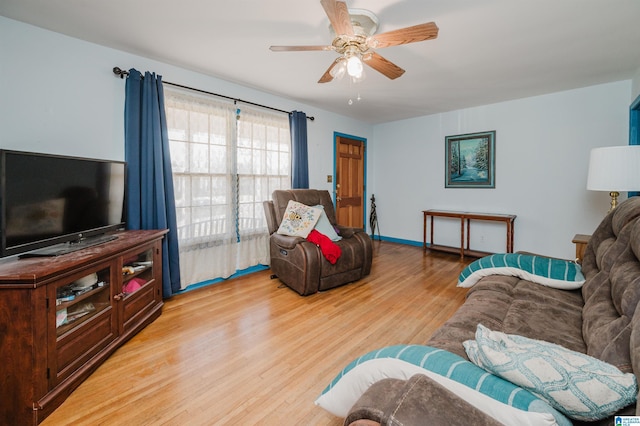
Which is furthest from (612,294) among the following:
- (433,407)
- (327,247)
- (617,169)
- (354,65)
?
(327,247)

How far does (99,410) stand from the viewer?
145 centimetres

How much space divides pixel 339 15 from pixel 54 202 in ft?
6.92

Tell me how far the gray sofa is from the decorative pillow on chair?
1.82 m

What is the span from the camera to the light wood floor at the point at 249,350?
145 centimetres

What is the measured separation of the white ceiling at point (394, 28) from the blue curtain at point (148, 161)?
32cm

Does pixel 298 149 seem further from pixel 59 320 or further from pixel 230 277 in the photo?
pixel 59 320

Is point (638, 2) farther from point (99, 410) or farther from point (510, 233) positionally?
point (99, 410)

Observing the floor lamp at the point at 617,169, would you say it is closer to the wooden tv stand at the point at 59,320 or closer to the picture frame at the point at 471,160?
the picture frame at the point at 471,160

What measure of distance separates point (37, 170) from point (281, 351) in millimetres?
1915

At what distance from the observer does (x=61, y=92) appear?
7.50 feet

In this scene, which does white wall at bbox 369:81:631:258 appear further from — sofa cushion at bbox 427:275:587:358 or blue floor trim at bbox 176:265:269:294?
blue floor trim at bbox 176:265:269:294

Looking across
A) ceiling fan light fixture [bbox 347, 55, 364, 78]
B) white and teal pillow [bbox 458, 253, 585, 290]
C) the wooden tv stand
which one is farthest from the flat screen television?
white and teal pillow [bbox 458, 253, 585, 290]

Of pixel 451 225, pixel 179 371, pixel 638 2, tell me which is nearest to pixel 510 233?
pixel 451 225

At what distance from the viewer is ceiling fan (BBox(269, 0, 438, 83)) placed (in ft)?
5.26
